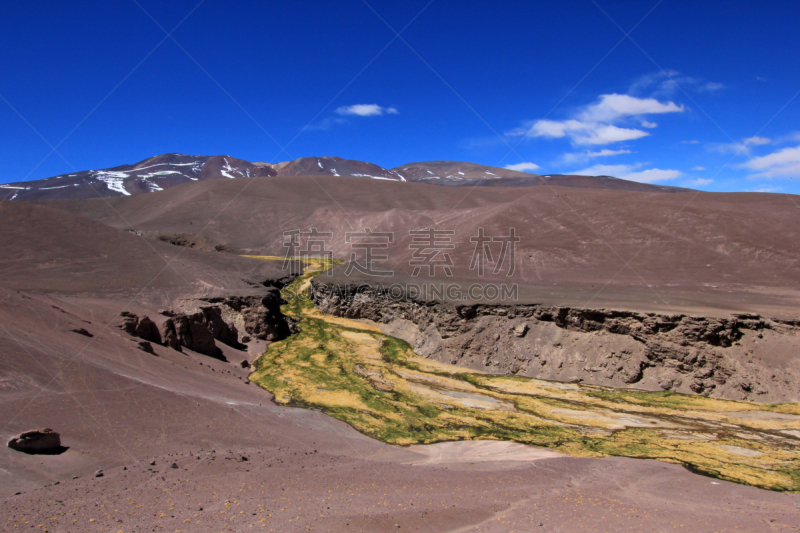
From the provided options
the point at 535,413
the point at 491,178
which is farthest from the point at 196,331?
the point at 491,178

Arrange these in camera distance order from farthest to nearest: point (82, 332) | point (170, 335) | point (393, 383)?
point (393, 383), point (170, 335), point (82, 332)

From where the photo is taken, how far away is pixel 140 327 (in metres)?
15.9

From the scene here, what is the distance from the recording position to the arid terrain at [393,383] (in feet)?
23.7

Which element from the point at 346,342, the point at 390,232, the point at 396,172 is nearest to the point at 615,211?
the point at 390,232

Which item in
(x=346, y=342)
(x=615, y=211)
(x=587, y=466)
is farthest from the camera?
(x=615, y=211)

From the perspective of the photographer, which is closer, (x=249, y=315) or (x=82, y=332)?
(x=82, y=332)

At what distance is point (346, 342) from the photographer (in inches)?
877

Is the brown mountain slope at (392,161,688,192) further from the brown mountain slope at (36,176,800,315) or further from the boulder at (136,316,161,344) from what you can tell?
the boulder at (136,316,161,344)

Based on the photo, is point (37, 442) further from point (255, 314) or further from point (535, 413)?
point (255, 314)

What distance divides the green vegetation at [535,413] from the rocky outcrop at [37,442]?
7456 millimetres

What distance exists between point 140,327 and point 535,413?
13612mm

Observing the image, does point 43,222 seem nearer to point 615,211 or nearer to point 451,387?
point 451,387

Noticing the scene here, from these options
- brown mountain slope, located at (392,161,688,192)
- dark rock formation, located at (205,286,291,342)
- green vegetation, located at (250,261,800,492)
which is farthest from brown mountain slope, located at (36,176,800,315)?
brown mountain slope, located at (392,161,688,192)

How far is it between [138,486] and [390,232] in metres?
43.1
